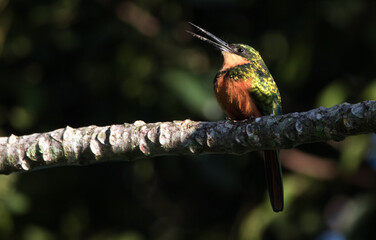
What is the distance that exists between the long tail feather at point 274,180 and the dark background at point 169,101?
21.9 inches

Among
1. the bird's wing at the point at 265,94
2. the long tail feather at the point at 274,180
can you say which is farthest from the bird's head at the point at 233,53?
the long tail feather at the point at 274,180

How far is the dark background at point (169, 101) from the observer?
3.50 m

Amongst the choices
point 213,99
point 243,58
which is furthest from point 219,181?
point 243,58

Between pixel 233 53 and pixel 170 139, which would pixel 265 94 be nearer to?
pixel 233 53

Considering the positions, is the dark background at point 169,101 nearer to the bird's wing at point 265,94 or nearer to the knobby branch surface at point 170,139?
the bird's wing at point 265,94

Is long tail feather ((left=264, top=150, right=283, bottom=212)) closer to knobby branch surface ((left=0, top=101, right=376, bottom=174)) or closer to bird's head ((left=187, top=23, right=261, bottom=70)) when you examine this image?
bird's head ((left=187, top=23, right=261, bottom=70))

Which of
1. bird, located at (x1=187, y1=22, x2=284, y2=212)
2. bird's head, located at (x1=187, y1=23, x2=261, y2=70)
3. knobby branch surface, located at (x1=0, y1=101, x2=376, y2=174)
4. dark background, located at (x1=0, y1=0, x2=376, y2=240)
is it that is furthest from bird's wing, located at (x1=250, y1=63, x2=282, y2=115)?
knobby branch surface, located at (x1=0, y1=101, x2=376, y2=174)

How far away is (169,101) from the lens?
3.48 meters

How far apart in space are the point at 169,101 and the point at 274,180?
93 cm

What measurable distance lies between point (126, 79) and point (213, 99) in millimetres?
686

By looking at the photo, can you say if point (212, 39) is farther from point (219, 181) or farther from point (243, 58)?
point (219, 181)

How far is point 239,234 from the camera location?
368 cm

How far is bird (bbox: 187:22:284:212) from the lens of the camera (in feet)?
9.09

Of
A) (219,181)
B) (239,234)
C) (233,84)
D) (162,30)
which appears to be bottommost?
(239,234)
